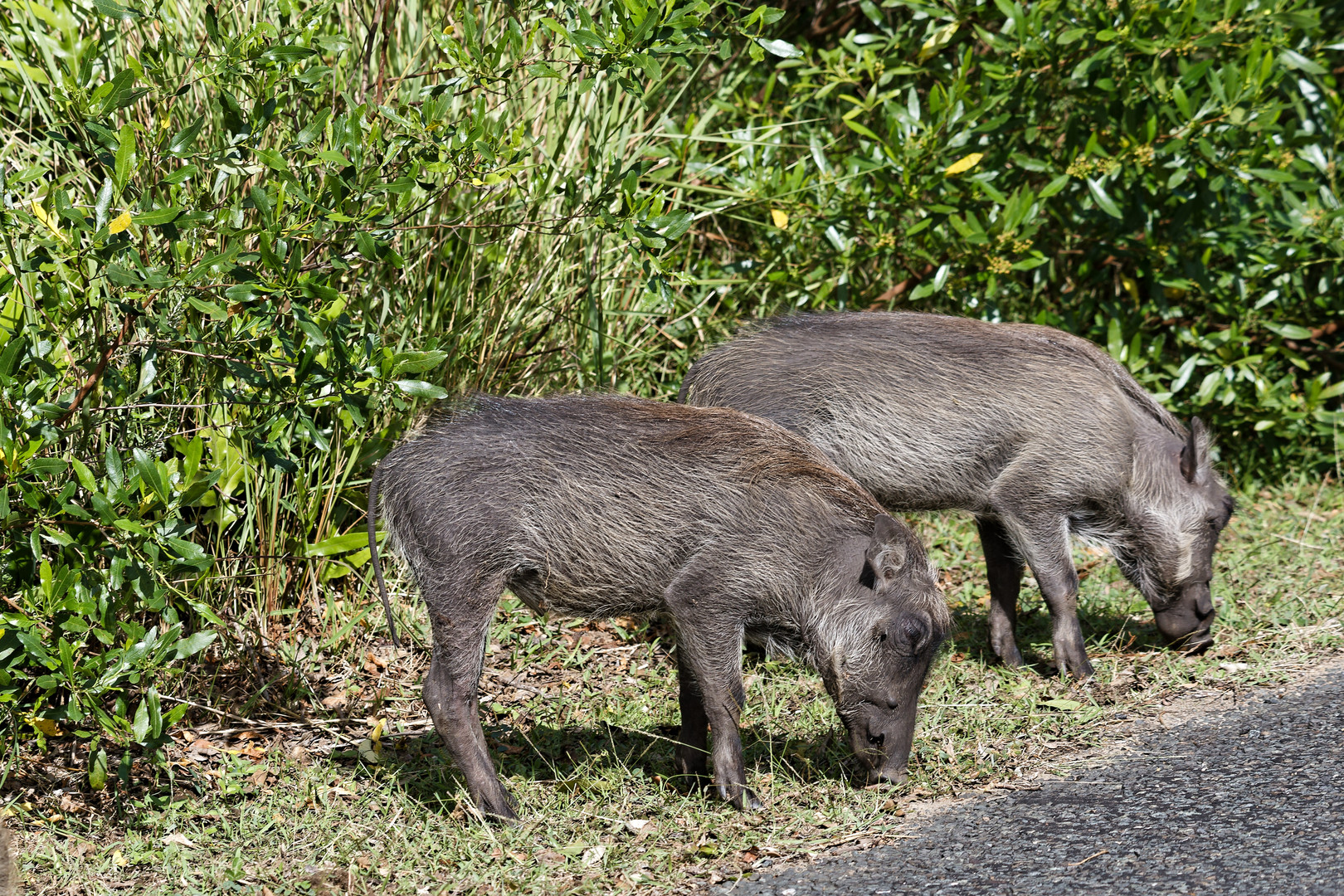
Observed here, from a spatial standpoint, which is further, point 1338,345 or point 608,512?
point 1338,345

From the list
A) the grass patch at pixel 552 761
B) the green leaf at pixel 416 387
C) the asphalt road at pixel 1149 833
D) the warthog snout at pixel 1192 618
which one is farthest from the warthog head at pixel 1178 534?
the green leaf at pixel 416 387

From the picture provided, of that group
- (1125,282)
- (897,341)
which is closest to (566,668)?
(897,341)

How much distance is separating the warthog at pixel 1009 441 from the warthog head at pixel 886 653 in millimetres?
1021

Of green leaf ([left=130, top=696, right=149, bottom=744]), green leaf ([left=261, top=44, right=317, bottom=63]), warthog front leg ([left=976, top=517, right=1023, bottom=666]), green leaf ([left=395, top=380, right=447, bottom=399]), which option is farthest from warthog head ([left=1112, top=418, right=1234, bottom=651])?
green leaf ([left=130, top=696, right=149, bottom=744])

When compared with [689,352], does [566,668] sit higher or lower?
lower

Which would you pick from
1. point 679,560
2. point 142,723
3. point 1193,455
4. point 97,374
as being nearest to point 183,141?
point 97,374

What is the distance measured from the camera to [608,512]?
3.91 meters

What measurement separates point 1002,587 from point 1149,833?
5.84 ft

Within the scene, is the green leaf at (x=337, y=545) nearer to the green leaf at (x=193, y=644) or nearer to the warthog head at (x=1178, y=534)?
the green leaf at (x=193, y=644)

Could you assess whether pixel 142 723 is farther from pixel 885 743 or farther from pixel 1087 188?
pixel 1087 188

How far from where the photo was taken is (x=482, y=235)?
539 centimetres

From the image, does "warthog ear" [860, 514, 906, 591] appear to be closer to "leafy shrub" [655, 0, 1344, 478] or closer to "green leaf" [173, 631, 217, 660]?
"green leaf" [173, 631, 217, 660]

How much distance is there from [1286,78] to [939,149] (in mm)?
2522

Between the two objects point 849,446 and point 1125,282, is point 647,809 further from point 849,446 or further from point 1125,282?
point 1125,282
